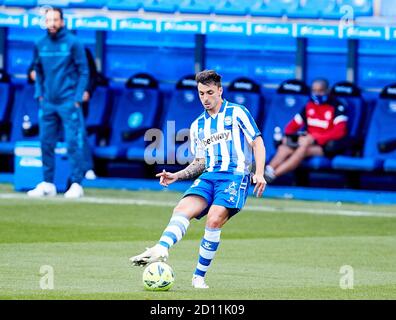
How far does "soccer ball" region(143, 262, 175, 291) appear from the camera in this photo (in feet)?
38.3

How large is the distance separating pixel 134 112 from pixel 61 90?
360 centimetres

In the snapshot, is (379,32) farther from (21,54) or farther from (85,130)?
(21,54)

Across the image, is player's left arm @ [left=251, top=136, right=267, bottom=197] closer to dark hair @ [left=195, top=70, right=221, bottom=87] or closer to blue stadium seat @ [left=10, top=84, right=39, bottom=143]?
dark hair @ [left=195, top=70, right=221, bottom=87]

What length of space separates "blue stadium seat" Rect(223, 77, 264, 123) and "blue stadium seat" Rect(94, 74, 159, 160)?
1.40 m

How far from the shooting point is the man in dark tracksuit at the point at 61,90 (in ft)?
67.6

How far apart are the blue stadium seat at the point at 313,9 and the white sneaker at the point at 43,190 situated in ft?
15.4

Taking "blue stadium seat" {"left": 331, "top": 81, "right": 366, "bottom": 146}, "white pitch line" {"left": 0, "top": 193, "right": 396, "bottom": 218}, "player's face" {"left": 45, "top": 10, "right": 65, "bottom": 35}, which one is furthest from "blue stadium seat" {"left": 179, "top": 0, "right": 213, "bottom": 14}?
"white pitch line" {"left": 0, "top": 193, "right": 396, "bottom": 218}

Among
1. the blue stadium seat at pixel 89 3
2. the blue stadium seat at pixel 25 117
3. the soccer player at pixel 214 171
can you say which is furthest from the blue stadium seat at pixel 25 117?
the soccer player at pixel 214 171

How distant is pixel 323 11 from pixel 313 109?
156cm

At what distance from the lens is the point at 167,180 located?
479 inches

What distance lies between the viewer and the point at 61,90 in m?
20.7

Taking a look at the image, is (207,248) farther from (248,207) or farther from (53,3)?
(53,3)
